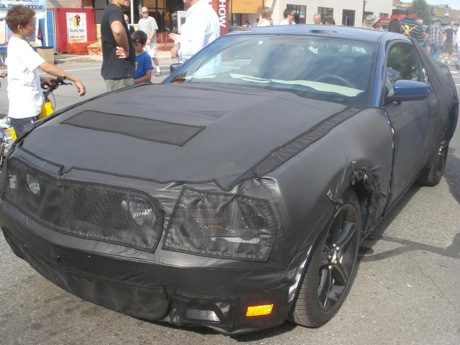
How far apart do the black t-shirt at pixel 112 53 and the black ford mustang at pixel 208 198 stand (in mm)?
2259

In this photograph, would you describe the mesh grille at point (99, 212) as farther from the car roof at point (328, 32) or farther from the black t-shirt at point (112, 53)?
the black t-shirt at point (112, 53)

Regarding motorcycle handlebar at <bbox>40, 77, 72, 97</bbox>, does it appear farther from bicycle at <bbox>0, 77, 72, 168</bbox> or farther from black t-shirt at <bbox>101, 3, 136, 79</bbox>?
black t-shirt at <bbox>101, 3, 136, 79</bbox>

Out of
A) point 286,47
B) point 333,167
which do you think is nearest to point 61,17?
point 286,47

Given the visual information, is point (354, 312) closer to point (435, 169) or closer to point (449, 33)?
point (435, 169)

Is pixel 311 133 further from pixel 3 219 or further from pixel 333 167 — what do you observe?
pixel 3 219

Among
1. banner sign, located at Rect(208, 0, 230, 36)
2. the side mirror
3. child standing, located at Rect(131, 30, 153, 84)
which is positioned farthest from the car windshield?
banner sign, located at Rect(208, 0, 230, 36)

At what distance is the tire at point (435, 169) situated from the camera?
17.4ft

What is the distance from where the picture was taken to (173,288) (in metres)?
2.35

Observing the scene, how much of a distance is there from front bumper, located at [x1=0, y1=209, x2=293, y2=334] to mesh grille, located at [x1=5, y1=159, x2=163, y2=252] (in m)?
0.08

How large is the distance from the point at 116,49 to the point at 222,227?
3.92 m

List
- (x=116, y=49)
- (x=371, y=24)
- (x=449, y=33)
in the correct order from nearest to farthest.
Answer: (x=116, y=49), (x=449, y=33), (x=371, y=24)

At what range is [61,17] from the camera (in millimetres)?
23047

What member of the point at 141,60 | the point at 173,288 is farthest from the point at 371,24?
the point at 173,288

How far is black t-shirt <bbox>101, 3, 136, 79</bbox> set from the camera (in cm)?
567
